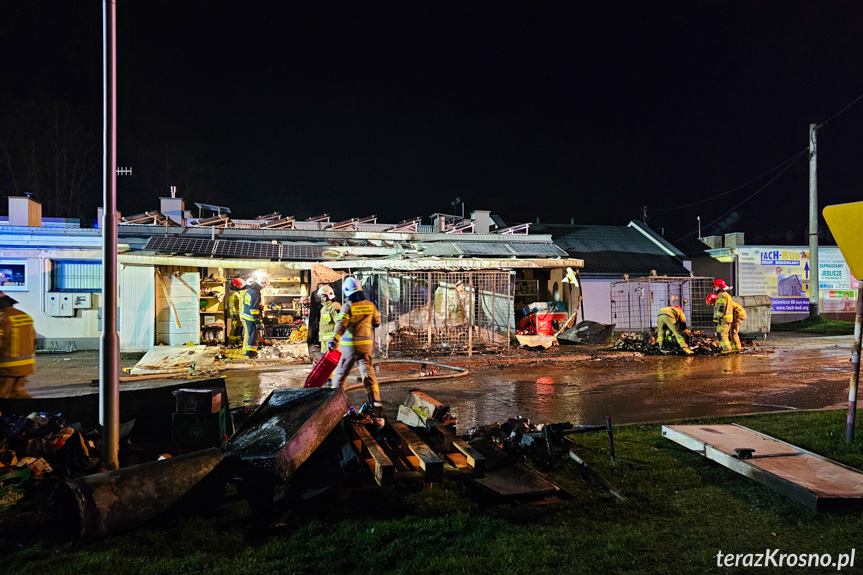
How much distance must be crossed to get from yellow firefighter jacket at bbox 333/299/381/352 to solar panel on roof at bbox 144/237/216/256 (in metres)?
8.93

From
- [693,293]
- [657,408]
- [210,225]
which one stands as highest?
[210,225]

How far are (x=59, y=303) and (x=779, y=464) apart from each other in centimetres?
1696

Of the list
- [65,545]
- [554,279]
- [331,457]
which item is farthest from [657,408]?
[554,279]

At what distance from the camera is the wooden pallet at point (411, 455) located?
4383 mm

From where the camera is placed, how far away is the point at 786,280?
25141 mm

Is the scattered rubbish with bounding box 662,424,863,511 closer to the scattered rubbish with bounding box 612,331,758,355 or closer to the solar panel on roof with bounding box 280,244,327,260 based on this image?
the scattered rubbish with bounding box 612,331,758,355

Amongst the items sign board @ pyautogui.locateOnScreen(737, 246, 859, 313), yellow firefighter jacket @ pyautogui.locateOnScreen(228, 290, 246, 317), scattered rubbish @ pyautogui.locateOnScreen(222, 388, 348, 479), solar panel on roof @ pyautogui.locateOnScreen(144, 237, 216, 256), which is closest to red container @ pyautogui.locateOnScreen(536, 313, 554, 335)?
yellow firefighter jacket @ pyautogui.locateOnScreen(228, 290, 246, 317)

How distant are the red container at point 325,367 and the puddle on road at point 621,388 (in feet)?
3.74

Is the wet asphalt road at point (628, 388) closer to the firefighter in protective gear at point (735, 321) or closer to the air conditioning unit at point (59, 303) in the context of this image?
the firefighter in protective gear at point (735, 321)

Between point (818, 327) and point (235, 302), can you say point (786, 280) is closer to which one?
point (818, 327)

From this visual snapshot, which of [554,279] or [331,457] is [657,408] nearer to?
[331,457]

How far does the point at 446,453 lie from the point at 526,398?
416 centimetres

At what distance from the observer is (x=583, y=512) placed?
14.0 ft

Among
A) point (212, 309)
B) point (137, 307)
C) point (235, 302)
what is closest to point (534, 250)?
point (235, 302)
